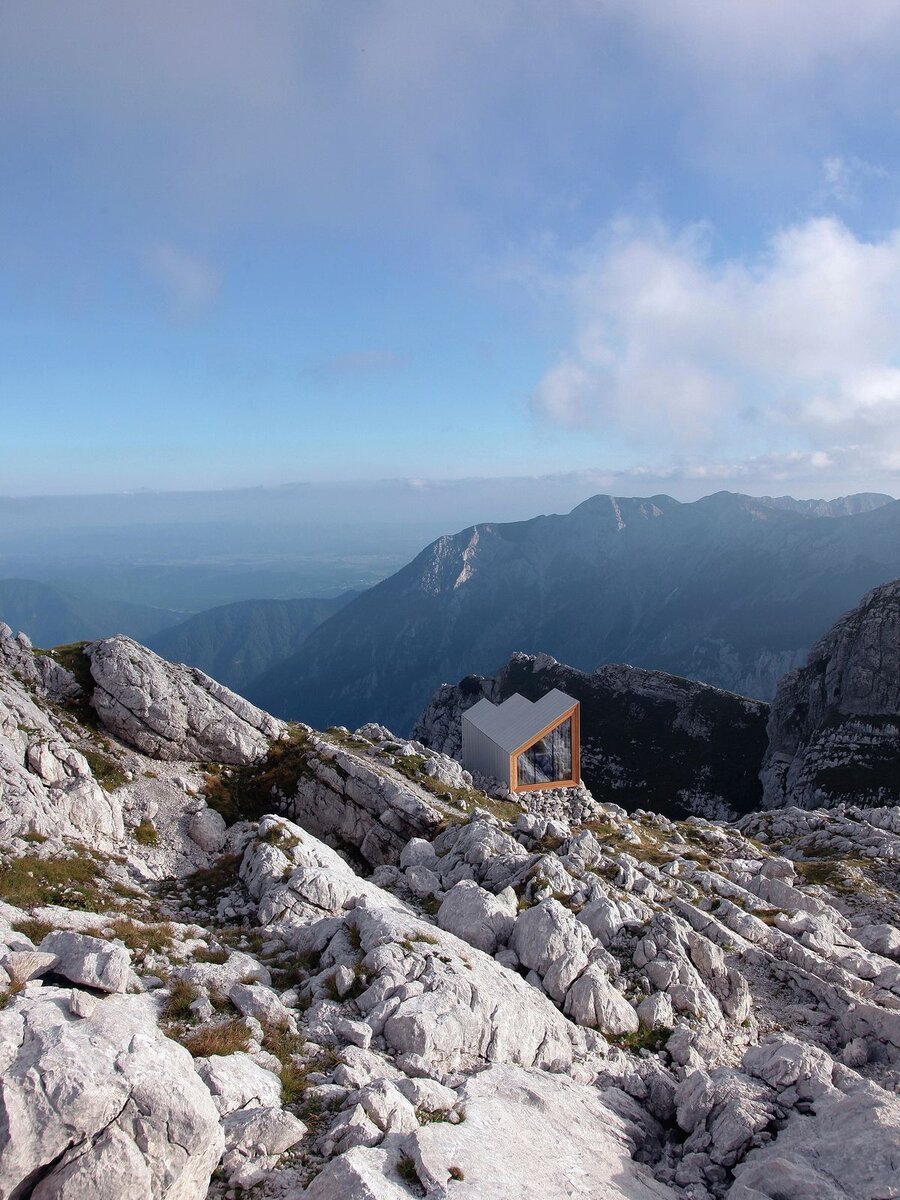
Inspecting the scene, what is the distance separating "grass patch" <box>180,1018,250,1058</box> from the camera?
41.9 feet

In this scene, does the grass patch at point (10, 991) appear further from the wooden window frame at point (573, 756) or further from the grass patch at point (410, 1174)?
the wooden window frame at point (573, 756)

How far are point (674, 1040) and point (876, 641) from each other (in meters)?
94.1

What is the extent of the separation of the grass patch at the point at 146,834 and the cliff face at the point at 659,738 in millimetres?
77241

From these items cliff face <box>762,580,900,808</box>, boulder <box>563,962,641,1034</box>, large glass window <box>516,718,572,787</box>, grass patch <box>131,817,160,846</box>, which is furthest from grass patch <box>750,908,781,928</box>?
cliff face <box>762,580,900,808</box>

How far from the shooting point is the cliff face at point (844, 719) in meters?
82.8

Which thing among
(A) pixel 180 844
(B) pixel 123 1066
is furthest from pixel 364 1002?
(A) pixel 180 844

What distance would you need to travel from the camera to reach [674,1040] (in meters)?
18.9

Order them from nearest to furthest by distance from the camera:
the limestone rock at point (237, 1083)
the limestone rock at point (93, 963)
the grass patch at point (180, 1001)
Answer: the limestone rock at point (237, 1083), the limestone rock at point (93, 963), the grass patch at point (180, 1001)

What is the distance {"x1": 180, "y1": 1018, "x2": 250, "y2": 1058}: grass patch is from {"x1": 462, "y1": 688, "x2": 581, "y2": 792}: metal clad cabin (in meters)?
34.0

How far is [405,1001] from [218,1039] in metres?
4.73

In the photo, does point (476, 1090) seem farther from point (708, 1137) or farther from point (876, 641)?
point (876, 641)

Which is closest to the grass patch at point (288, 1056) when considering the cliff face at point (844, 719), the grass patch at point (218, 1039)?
the grass patch at point (218, 1039)

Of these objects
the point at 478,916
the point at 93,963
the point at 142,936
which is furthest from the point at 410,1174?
the point at 478,916

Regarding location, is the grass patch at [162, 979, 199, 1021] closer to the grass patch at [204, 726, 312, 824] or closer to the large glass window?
the grass patch at [204, 726, 312, 824]
